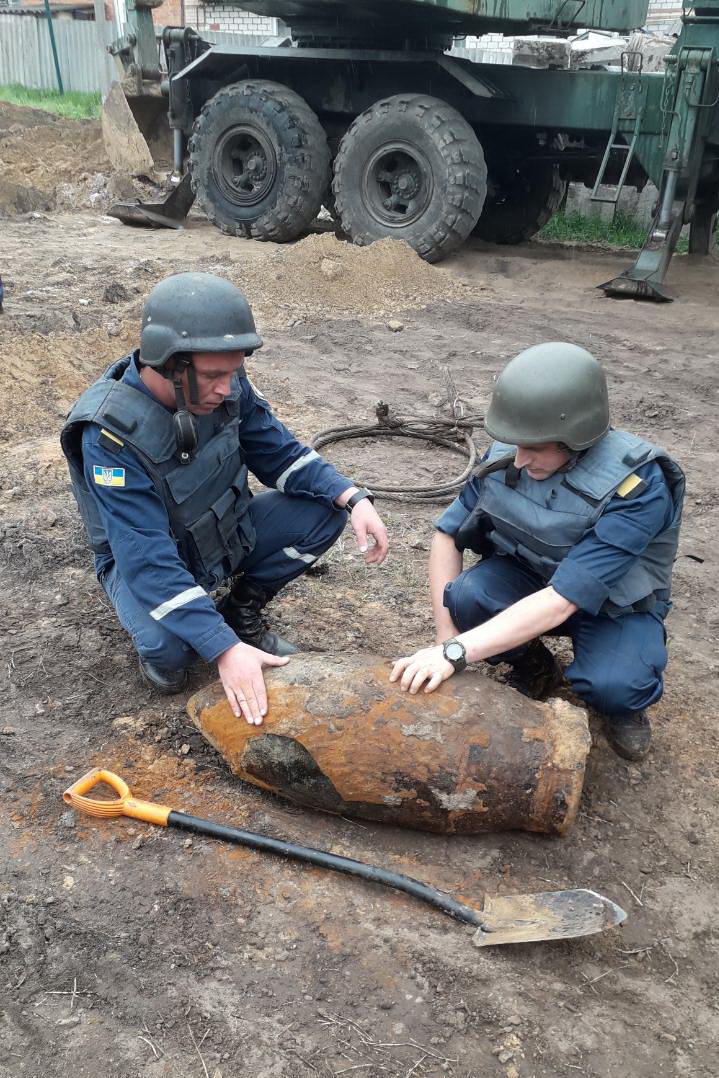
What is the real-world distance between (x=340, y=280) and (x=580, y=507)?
6.03 meters

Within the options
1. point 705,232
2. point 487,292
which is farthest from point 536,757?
point 705,232

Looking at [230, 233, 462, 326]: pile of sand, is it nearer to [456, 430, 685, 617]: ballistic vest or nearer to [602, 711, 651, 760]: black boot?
[456, 430, 685, 617]: ballistic vest

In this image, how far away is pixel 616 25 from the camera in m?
10.4

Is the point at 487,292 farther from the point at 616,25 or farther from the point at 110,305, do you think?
the point at 616,25

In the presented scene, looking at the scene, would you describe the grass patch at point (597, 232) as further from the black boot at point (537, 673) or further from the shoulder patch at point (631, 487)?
the shoulder patch at point (631, 487)

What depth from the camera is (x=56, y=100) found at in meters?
22.4

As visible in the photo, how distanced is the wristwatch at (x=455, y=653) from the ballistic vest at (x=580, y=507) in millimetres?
457

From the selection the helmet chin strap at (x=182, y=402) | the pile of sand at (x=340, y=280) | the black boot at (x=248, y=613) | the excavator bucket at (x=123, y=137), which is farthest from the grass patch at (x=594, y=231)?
the helmet chin strap at (x=182, y=402)

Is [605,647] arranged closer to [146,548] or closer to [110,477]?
[146,548]

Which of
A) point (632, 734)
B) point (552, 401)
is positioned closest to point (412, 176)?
point (552, 401)

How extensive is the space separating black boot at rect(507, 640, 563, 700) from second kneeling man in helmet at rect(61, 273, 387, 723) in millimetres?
587

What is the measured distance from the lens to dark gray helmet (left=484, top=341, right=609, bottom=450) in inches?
100.0

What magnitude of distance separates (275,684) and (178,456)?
755 mm

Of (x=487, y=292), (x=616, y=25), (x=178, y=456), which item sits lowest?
(x=487, y=292)
